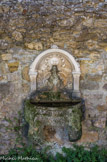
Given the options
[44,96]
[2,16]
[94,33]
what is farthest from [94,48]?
[2,16]

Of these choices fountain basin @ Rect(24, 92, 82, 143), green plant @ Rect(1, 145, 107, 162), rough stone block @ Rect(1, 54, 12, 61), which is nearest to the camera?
fountain basin @ Rect(24, 92, 82, 143)

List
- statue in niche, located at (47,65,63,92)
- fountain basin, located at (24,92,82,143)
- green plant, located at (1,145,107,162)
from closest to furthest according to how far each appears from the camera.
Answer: fountain basin, located at (24,92,82,143) < green plant, located at (1,145,107,162) < statue in niche, located at (47,65,63,92)

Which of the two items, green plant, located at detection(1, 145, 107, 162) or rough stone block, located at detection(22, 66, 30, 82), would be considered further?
rough stone block, located at detection(22, 66, 30, 82)

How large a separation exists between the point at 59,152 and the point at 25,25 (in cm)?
236

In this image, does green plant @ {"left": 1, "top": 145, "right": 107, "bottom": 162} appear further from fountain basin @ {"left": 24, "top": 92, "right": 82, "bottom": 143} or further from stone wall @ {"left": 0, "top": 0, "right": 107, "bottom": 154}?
fountain basin @ {"left": 24, "top": 92, "right": 82, "bottom": 143}

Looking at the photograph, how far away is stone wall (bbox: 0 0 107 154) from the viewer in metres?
2.91

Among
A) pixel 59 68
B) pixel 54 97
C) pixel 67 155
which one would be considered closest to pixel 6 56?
pixel 59 68

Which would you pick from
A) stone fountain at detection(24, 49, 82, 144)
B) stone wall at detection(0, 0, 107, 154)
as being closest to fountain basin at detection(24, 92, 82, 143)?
stone fountain at detection(24, 49, 82, 144)

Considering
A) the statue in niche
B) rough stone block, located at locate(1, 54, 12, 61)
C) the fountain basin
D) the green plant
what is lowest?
the green plant

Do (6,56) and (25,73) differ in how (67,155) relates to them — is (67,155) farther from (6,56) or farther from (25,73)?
(6,56)

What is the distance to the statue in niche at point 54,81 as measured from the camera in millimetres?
2871

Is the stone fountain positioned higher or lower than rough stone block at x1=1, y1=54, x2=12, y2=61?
lower

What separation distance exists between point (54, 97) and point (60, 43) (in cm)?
96

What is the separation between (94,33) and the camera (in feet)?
9.53
